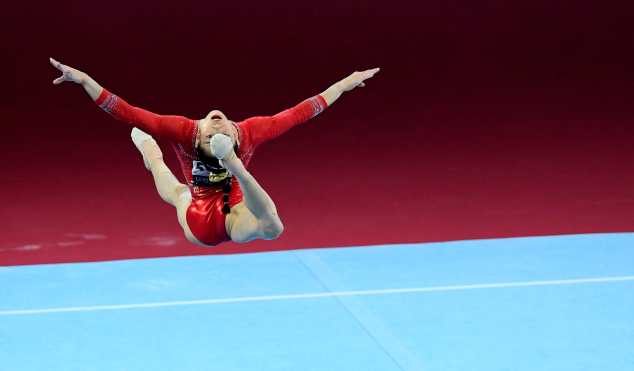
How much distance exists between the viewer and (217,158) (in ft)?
14.4

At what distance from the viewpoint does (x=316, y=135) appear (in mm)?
10148

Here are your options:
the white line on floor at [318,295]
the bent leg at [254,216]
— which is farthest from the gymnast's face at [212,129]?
the white line on floor at [318,295]

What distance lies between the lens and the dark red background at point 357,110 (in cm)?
835

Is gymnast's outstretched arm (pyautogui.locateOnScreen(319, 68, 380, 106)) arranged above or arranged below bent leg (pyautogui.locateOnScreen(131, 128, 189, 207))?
above

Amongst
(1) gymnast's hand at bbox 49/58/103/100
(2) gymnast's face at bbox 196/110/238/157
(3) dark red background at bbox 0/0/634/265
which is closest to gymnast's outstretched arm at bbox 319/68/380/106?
(2) gymnast's face at bbox 196/110/238/157

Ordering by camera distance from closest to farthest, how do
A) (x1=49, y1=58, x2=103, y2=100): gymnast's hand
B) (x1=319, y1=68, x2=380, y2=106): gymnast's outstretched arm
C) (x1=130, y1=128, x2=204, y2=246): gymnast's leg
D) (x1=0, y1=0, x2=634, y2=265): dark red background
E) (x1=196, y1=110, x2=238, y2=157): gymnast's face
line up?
1. (x1=49, y1=58, x2=103, y2=100): gymnast's hand
2. (x1=196, y1=110, x2=238, y2=157): gymnast's face
3. (x1=319, y1=68, x2=380, y2=106): gymnast's outstretched arm
4. (x1=130, y1=128, x2=204, y2=246): gymnast's leg
5. (x1=0, y1=0, x2=634, y2=265): dark red background

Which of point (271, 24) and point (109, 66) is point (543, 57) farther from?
point (109, 66)

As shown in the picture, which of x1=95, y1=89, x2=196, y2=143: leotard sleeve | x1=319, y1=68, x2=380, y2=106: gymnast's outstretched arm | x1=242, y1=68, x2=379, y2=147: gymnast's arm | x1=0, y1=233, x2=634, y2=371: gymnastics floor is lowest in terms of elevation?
x1=0, y1=233, x2=634, y2=371: gymnastics floor

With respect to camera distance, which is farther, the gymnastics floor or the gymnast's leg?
the gymnastics floor

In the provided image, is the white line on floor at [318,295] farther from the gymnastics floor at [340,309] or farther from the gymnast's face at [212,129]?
the gymnast's face at [212,129]

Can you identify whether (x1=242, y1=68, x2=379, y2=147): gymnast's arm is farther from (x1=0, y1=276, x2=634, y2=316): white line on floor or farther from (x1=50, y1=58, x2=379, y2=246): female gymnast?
(x1=0, y1=276, x2=634, y2=316): white line on floor

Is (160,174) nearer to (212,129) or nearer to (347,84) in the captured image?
(212,129)

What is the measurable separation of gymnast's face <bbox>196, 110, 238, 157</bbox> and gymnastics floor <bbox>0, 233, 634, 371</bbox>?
166 cm

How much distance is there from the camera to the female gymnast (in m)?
4.24
